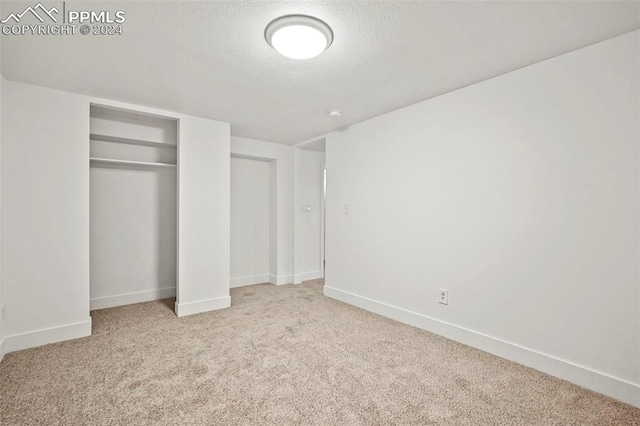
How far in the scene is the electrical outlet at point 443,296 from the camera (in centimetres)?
293

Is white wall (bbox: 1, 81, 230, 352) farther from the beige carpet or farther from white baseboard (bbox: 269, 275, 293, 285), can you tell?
white baseboard (bbox: 269, 275, 293, 285)

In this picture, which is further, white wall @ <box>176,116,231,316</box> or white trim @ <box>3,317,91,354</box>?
white wall @ <box>176,116,231,316</box>

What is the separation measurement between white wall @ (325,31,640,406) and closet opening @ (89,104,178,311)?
9.41 ft

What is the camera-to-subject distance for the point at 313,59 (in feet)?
7.38

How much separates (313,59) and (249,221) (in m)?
3.26

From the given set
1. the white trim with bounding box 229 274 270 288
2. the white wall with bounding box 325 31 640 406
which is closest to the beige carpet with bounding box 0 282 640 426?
the white wall with bounding box 325 31 640 406

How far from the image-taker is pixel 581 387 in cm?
209

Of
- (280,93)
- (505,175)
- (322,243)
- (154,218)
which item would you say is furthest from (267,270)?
(505,175)

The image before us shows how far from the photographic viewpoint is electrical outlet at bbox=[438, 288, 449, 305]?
293 cm

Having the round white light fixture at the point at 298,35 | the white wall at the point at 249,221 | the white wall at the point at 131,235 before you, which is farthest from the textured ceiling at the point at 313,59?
the white wall at the point at 249,221

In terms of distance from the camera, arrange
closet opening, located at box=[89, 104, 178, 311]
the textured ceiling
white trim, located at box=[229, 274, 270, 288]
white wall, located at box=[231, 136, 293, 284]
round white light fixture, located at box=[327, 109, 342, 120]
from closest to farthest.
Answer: the textured ceiling < round white light fixture, located at box=[327, 109, 342, 120] < closet opening, located at box=[89, 104, 178, 311] < white trim, located at box=[229, 274, 270, 288] < white wall, located at box=[231, 136, 293, 284]

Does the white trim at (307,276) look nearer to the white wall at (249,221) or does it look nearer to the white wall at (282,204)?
the white wall at (282,204)

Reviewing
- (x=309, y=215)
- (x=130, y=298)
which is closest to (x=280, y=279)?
(x=309, y=215)

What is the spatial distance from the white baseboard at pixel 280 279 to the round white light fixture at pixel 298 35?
368 centimetres
